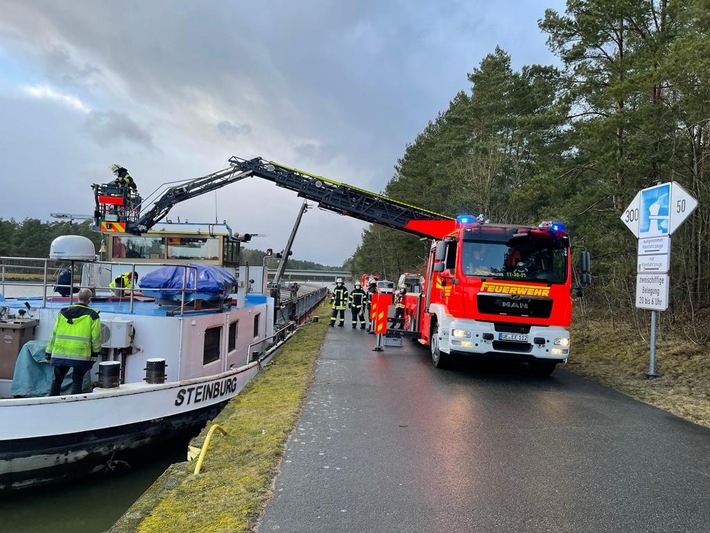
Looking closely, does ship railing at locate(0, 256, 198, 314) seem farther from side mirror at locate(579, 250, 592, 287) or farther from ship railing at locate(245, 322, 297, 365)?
side mirror at locate(579, 250, 592, 287)

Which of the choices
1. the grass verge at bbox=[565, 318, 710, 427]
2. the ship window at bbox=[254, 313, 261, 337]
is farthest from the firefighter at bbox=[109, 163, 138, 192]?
the grass verge at bbox=[565, 318, 710, 427]

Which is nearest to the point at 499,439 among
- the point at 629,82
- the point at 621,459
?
the point at 621,459

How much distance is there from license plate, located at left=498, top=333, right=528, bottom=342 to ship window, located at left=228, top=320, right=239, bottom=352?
16.1 ft

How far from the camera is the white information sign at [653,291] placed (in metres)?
8.63

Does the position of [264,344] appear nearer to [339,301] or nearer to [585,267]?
[339,301]

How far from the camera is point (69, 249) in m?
7.68

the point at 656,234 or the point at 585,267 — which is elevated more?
the point at 656,234

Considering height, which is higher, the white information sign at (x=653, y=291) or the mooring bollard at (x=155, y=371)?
the white information sign at (x=653, y=291)

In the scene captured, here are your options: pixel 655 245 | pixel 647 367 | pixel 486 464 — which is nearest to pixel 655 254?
pixel 655 245

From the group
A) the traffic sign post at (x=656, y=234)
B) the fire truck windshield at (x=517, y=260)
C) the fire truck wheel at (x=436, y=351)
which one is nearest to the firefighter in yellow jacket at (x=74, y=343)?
the fire truck windshield at (x=517, y=260)

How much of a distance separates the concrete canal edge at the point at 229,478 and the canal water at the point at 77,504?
1495mm

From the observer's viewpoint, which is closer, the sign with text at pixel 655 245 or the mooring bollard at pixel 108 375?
the mooring bollard at pixel 108 375

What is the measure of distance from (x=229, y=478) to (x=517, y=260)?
6470 millimetres

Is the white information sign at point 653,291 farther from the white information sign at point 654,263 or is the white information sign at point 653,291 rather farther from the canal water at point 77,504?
the canal water at point 77,504
